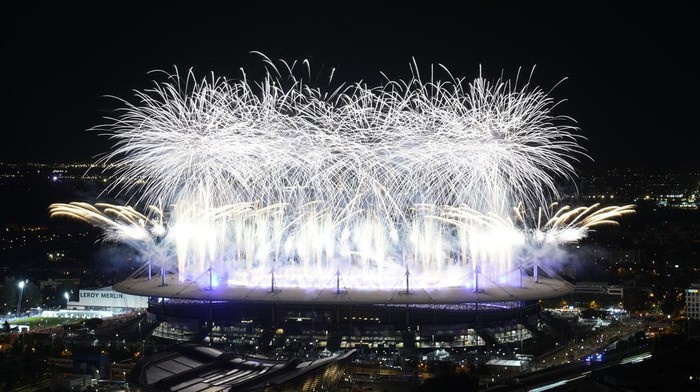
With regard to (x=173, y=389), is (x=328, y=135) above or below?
above

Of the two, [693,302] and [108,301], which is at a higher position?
[108,301]

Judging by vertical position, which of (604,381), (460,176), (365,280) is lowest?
(604,381)

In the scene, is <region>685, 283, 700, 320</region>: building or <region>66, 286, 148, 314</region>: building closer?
<region>685, 283, 700, 320</region>: building

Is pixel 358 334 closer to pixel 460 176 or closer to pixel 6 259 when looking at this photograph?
pixel 460 176

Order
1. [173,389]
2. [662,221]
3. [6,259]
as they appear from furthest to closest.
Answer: [662,221] → [6,259] → [173,389]

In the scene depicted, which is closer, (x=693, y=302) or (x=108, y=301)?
(x=693, y=302)

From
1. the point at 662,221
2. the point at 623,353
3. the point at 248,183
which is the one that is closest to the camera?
the point at 623,353

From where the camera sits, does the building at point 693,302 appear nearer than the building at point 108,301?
Yes

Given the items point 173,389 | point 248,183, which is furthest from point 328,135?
point 173,389

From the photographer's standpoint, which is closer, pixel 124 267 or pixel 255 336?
pixel 255 336
